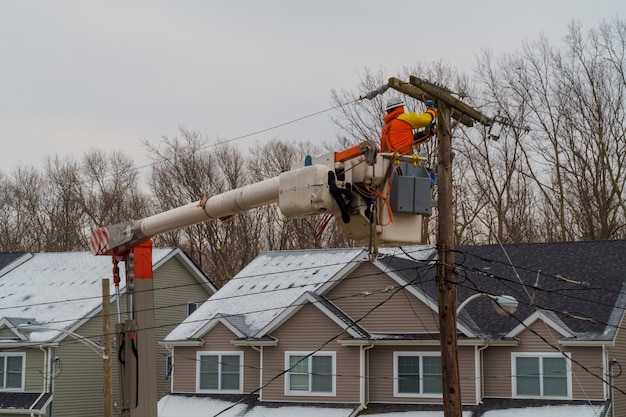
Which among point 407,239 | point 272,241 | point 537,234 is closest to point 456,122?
point 407,239

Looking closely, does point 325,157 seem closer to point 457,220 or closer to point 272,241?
point 457,220

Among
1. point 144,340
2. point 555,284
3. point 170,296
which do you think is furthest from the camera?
point 170,296

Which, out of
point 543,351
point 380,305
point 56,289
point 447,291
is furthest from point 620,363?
point 56,289

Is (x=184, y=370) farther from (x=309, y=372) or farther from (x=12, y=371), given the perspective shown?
(x=12, y=371)

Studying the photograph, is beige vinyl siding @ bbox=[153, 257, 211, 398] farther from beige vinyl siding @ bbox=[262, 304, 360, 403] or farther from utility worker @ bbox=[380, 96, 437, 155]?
utility worker @ bbox=[380, 96, 437, 155]

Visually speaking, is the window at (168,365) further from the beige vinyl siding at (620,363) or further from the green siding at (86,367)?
the beige vinyl siding at (620,363)

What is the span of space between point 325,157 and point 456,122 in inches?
210

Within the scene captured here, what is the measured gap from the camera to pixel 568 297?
2875cm

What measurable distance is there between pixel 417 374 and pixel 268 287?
675 cm

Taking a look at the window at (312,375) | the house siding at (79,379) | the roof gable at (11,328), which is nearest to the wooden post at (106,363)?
the window at (312,375)

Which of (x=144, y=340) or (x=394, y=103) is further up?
(x=394, y=103)

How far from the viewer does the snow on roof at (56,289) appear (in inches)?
1439

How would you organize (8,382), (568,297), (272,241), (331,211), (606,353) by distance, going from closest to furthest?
(331,211) < (606,353) < (568,297) < (8,382) < (272,241)

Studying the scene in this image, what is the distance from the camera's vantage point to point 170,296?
3997 centimetres
